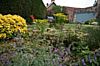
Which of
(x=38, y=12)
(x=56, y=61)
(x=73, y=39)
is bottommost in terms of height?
(x=38, y=12)

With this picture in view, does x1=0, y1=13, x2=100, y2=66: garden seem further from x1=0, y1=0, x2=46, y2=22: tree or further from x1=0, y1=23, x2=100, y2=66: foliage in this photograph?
x1=0, y1=0, x2=46, y2=22: tree

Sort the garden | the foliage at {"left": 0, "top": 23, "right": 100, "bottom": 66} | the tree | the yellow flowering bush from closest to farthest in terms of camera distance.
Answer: the foliage at {"left": 0, "top": 23, "right": 100, "bottom": 66} → the garden → the yellow flowering bush → the tree

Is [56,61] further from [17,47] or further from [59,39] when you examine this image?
[59,39]

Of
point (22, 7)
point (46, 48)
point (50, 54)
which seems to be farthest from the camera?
point (22, 7)

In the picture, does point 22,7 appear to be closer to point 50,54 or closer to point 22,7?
point 22,7

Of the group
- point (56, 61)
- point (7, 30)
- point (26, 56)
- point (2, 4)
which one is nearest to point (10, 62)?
point (26, 56)

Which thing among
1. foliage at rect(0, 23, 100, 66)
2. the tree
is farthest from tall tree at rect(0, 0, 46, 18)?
foliage at rect(0, 23, 100, 66)

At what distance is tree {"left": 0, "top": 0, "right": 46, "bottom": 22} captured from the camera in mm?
15336

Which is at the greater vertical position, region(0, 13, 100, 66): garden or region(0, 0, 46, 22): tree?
region(0, 13, 100, 66): garden

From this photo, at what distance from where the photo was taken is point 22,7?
1588cm

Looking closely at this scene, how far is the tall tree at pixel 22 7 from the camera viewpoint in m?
15.3

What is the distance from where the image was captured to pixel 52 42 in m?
8.92

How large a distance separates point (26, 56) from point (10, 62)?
12.4 inches

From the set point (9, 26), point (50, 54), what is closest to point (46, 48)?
point (50, 54)
